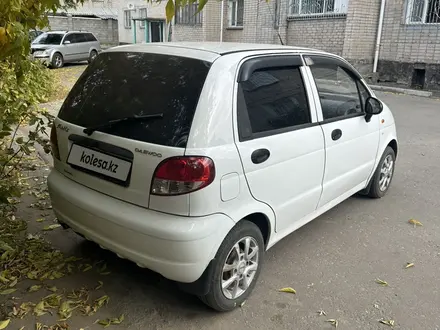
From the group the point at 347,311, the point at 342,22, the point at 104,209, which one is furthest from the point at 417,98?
the point at 104,209

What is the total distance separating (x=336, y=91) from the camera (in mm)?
3857

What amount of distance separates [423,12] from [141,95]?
40.9 ft

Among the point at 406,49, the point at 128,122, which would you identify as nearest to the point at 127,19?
the point at 406,49

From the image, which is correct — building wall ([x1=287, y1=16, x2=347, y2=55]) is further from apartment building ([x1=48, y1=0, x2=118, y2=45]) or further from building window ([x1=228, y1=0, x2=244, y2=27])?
apartment building ([x1=48, y1=0, x2=118, y2=45])

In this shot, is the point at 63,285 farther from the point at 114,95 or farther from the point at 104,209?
the point at 114,95

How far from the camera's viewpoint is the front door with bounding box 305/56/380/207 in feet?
11.3

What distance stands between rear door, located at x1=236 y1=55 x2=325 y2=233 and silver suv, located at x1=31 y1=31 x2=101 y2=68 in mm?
18497

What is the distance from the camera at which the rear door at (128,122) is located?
8.01 ft

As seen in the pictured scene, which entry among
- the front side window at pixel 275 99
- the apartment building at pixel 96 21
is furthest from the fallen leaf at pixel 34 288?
the apartment building at pixel 96 21

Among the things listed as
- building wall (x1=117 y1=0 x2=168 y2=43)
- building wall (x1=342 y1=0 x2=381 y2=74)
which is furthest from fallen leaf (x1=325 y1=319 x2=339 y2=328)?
building wall (x1=117 y1=0 x2=168 y2=43)

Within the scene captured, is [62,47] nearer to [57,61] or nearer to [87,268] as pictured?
[57,61]

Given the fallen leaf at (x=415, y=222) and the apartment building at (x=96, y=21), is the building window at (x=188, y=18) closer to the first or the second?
the apartment building at (x=96, y=21)

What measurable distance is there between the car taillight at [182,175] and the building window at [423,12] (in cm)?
1232

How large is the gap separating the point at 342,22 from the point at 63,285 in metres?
13.4
